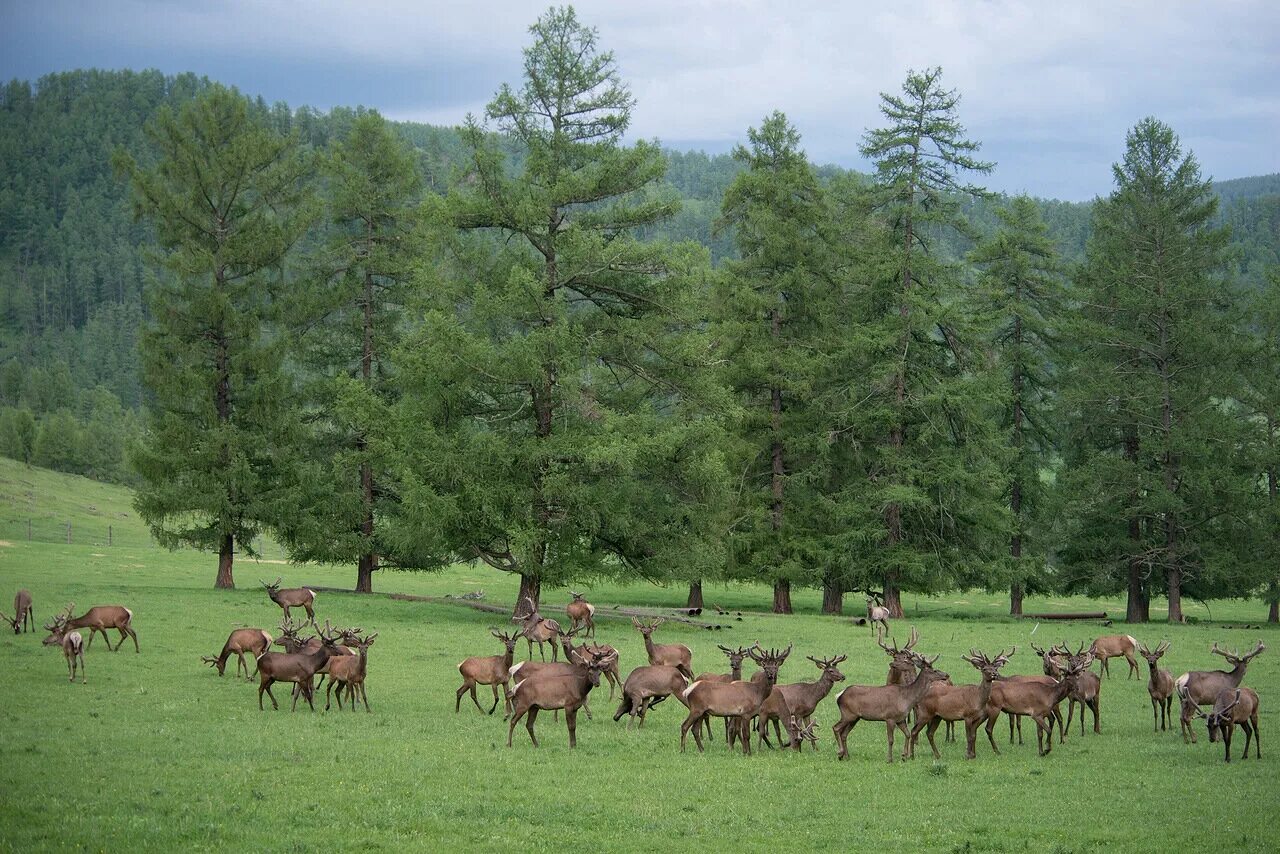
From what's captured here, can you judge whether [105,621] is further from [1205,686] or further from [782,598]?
[782,598]

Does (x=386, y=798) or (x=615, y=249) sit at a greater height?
(x=615, y=249)

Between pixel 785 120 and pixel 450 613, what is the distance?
22379 mm

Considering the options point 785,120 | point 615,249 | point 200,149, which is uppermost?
point 785,120

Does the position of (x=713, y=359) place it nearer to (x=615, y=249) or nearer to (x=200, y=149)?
(x=615, y=249)

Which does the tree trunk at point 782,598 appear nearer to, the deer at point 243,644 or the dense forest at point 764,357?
the dense forest at point 764,357

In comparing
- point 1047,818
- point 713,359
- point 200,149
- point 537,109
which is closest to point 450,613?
point 713,359

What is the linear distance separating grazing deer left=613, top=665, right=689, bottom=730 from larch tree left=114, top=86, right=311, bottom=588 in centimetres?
2338

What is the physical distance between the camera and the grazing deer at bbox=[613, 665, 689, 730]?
63.9 feet

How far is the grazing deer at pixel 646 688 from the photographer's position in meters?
19.5

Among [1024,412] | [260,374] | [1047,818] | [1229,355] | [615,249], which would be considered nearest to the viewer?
[1047,818]

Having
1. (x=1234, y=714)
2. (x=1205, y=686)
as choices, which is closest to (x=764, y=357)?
(x=1205, y=686)

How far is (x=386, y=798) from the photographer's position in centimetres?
1381

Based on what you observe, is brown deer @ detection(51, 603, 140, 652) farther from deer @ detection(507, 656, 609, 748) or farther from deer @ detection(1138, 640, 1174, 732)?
deer @ detection(1138, 640, 1174, 732)

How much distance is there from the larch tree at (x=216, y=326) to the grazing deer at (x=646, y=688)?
76.7ft
